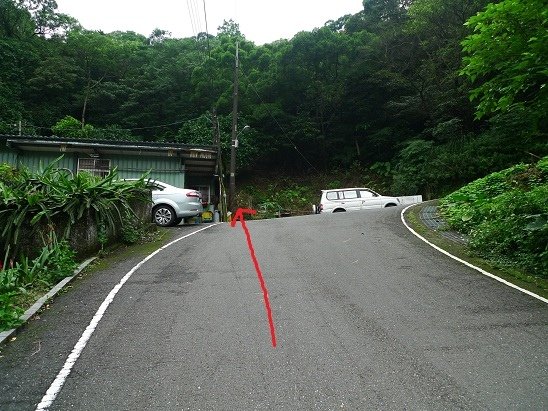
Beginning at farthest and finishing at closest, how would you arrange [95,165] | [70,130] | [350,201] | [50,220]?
[70,130] → [350,201] → [95,165] → [50,220]

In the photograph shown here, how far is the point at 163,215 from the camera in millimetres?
13586

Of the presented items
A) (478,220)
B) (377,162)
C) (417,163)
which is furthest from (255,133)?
(478,220)

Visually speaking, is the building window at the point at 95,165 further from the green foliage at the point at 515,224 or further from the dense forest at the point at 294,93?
the green foliage at the point at 515,224

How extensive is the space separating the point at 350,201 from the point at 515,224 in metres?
12.4

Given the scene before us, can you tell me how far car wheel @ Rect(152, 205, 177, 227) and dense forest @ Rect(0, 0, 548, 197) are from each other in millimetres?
17146

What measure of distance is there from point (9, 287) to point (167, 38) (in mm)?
44265

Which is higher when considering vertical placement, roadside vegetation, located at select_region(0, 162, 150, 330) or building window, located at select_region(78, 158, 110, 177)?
building window, located at select_region(78, 158, 110, 177)

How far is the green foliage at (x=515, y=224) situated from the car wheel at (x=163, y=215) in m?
8.25

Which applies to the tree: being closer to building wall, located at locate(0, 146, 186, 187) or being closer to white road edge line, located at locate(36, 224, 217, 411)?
white road edge line, located at locate(36, 224, 217, 411)

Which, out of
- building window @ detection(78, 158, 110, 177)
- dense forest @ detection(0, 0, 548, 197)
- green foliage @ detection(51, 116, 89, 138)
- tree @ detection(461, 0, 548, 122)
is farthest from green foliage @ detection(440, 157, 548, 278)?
green foliage @ detection(51, 116, 89, 138)

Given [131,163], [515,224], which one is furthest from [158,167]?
[515,224]

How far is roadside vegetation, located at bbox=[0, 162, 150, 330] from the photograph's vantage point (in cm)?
728

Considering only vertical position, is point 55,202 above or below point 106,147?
below

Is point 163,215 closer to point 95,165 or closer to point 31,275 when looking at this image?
point 31,275
